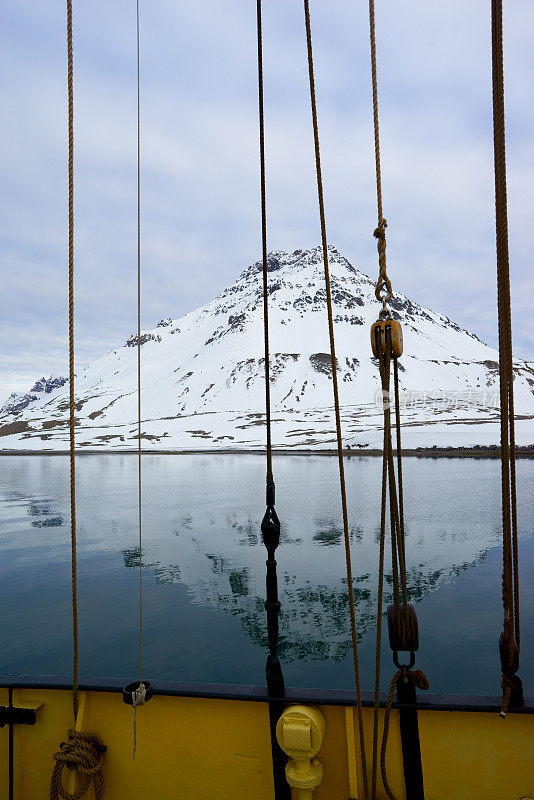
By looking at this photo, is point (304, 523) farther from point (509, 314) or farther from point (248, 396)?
point (248, 396)

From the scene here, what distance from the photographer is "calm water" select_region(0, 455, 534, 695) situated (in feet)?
23.7

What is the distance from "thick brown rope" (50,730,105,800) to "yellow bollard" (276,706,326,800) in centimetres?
101

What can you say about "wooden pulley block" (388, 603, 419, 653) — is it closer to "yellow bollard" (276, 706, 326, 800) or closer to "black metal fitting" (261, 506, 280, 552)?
"yellow bollard" (276, 706, 326, 800)

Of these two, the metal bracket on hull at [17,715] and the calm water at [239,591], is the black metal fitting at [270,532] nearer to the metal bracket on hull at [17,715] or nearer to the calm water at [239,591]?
the metal bracket on hull at [17,715]

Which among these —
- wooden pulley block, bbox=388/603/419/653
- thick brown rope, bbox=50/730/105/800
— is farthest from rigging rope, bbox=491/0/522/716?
thick brown rope, bbox=50/730/105/800

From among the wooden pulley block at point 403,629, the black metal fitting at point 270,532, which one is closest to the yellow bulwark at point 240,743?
the wooden pulley block at point 403,629

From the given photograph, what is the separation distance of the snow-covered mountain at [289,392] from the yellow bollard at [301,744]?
199 ft

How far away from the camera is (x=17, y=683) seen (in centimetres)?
282

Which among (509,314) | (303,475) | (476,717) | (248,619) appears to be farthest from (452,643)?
(303,475)

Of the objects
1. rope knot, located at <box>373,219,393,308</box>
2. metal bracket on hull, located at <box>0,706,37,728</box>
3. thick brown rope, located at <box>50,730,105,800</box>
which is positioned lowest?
thick brown rope, located at <box>50,730,105,800</box>

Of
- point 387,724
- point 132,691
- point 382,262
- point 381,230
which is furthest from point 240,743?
point 381,230

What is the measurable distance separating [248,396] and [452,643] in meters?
125

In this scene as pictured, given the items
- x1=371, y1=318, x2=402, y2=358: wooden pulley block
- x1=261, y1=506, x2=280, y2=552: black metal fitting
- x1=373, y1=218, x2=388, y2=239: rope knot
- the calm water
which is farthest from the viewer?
the calm water

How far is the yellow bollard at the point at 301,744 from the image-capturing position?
246 cm
